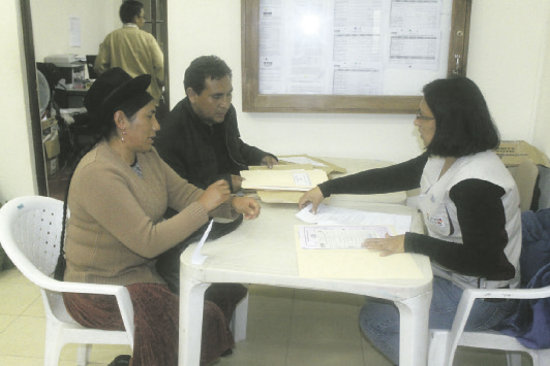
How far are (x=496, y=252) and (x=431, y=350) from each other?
369 millimetres

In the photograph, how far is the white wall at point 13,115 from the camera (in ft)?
9.87

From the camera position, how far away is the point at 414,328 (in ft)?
4.11

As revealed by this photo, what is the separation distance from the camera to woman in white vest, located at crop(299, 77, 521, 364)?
1391mm

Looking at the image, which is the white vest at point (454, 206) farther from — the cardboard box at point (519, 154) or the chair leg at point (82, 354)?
Answer: the chair leg at point (82, 354)

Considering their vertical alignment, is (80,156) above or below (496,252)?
above

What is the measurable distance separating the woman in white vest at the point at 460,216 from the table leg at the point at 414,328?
20 cm

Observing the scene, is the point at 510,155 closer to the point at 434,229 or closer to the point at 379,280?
the point at 434,229

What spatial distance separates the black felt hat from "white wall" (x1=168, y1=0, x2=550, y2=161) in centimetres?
118

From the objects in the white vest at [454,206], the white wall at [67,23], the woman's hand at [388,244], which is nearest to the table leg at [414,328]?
the woman's hand at [388,244]

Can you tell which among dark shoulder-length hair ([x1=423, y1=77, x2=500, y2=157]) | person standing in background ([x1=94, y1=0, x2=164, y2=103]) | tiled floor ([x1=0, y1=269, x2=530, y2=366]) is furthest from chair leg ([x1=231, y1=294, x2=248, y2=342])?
person standing in background ([x1=94, y1=0, x2=164, y2=103])

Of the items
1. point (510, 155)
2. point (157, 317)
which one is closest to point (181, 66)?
point (157, 317)

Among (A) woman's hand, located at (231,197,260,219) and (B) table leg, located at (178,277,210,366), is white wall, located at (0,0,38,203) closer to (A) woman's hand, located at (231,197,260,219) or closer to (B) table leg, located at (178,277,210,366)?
(A) woman's hand, located at (231,197,260,219)

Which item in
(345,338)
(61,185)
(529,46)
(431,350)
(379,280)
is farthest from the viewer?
(61,185)

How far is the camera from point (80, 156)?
158cm
